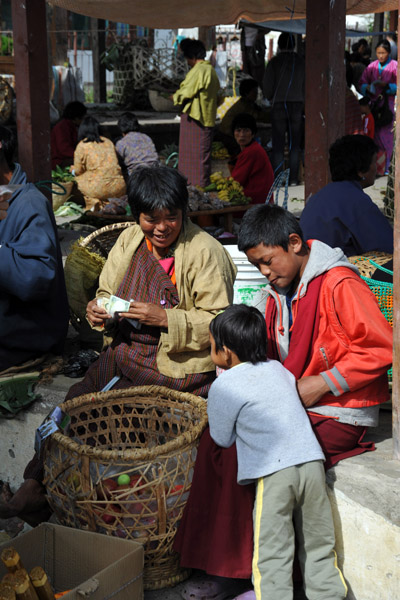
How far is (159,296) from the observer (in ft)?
10.5

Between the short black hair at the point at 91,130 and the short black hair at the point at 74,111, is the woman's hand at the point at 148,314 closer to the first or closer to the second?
the short black hair at the point at 91,130

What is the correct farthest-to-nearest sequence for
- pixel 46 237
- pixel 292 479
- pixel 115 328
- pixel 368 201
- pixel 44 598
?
pixel 368 201 → pixel 46 237 → pixel 115 328 → pixel 292 479 → pixel 44 598

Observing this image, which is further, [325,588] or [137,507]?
[137,507]

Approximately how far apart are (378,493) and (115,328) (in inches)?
53.7

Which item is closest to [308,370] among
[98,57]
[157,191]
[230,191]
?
[157,191]

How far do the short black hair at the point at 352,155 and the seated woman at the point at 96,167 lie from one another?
4624 mm

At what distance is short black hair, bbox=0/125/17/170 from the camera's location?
3666mm

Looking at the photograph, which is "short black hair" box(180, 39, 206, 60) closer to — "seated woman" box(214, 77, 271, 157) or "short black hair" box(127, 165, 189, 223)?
"seated woman" box(214, 77, 271, 157)

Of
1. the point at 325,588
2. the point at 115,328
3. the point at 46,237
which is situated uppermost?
the point at 46,237

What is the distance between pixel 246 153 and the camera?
7.35 meters

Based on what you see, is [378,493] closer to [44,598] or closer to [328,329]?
[328,329]

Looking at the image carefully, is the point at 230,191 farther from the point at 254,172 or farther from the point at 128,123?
the point at 128,123

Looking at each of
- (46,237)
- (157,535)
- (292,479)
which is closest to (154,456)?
(157,535)

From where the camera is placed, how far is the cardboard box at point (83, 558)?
2.45 meters
